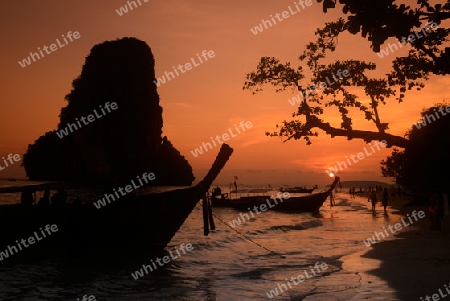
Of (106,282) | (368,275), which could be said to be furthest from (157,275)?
(368,275)

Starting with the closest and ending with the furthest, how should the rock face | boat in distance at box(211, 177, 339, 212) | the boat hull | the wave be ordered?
1. the wave
2. boat in distance at box(211, 177, 339, 212)
3. the boat hull
4. the rock face

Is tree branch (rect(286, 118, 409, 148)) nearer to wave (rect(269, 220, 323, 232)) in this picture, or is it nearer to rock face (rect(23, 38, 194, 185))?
wave (rect(269, 220, 323, 232))

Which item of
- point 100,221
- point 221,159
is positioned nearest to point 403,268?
point 221,159

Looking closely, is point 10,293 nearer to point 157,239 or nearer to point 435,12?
point 157,239

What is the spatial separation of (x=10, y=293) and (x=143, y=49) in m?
72.1

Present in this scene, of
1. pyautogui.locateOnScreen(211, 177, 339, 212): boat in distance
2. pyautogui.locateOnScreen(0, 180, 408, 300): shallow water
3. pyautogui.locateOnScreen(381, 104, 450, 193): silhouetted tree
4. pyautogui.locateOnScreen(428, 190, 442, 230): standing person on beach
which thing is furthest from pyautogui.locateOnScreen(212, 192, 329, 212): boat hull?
pyautogui.locateOnScreen(0, 180, 408, 300): shallow water

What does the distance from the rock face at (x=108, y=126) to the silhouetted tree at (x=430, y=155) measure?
147 feet

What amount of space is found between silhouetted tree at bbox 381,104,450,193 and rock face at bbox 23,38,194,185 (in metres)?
44.9

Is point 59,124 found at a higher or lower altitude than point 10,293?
higher

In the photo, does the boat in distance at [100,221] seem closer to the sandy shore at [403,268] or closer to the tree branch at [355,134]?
the tree branch at [355,134]

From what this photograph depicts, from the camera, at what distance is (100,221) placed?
1798cm

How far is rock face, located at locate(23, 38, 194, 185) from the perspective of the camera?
72125 millimetres

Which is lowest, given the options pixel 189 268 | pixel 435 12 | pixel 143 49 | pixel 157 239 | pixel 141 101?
pixel 189 268

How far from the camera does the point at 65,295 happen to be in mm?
12719
